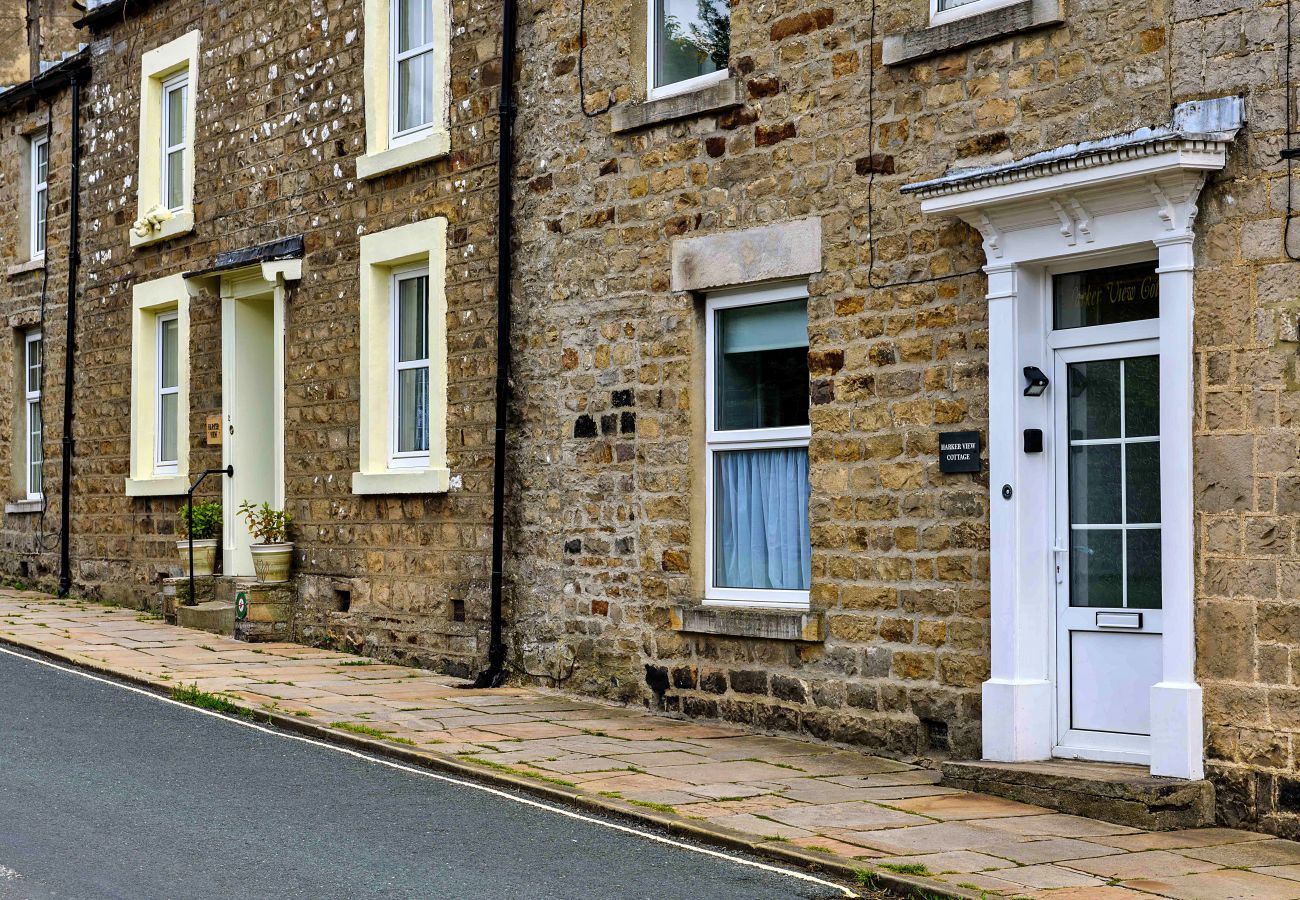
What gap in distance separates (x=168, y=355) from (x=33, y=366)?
4.07m

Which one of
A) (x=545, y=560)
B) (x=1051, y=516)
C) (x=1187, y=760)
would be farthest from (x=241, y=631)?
(x=1187, y=760)

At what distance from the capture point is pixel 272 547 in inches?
594

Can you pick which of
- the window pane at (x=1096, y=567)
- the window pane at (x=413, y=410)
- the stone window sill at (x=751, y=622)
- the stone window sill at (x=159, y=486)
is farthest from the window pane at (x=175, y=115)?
the window pane at (x=1096, y=567)

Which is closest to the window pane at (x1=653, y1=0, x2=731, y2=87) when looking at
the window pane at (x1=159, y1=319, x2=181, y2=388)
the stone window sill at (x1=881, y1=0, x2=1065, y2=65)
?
the stone window sill at (x1=881, y1=0, x2=1065, y2=65)

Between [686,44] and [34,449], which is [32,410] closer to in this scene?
[34,449]

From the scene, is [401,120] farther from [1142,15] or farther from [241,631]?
[1142,15]

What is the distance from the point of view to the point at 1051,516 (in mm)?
9172

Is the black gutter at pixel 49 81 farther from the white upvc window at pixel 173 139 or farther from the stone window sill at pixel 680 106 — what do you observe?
the stone window sill at pixel 680 106

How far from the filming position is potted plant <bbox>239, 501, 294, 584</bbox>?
15.1 meters

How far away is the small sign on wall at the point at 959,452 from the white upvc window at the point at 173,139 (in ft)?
35.3

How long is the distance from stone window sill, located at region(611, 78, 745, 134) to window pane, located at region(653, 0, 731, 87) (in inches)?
10.5

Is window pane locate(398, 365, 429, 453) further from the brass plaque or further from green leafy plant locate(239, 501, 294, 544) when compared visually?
the brass plaque

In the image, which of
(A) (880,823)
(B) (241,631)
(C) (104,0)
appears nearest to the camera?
(A) (880,823)

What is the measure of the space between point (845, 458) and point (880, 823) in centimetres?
289
